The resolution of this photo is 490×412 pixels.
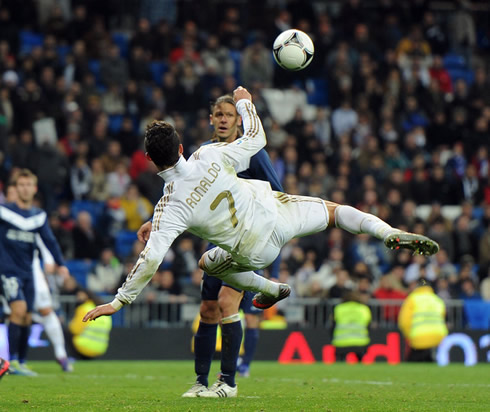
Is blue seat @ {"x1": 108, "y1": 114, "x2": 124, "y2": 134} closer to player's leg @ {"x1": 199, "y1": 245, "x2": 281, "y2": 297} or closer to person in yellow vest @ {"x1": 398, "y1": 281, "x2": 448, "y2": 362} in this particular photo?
person in yellow vest @ {"x1": 398, "y1": 281, "x2": 448, "y2": 362}

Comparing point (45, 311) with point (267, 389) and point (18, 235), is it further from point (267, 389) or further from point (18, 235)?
point (267, 389)

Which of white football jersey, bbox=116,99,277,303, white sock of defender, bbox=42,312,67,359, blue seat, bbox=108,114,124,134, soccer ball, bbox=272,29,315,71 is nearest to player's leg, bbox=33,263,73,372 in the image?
white sock of defender, bbox=42,312,67,359

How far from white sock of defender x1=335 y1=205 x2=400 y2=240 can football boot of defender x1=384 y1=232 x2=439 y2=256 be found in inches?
6.5

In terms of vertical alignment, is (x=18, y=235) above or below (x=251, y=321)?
above

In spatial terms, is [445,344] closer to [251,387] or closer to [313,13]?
[251,387]

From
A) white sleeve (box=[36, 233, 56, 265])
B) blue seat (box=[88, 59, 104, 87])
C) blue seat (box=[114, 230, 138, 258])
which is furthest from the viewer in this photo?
blue seat (box=[88, 59, 104, 87])

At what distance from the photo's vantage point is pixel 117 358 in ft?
56.5

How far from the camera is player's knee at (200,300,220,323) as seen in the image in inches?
355

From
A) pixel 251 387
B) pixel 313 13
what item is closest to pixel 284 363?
pixel 251 387

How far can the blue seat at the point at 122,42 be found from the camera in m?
23.6

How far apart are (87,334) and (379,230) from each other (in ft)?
32.3

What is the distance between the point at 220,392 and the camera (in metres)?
8.65

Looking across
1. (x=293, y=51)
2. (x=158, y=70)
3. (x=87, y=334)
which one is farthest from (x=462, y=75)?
(x=293, y=51)

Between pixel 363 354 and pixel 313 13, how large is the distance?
11468 millimetres
